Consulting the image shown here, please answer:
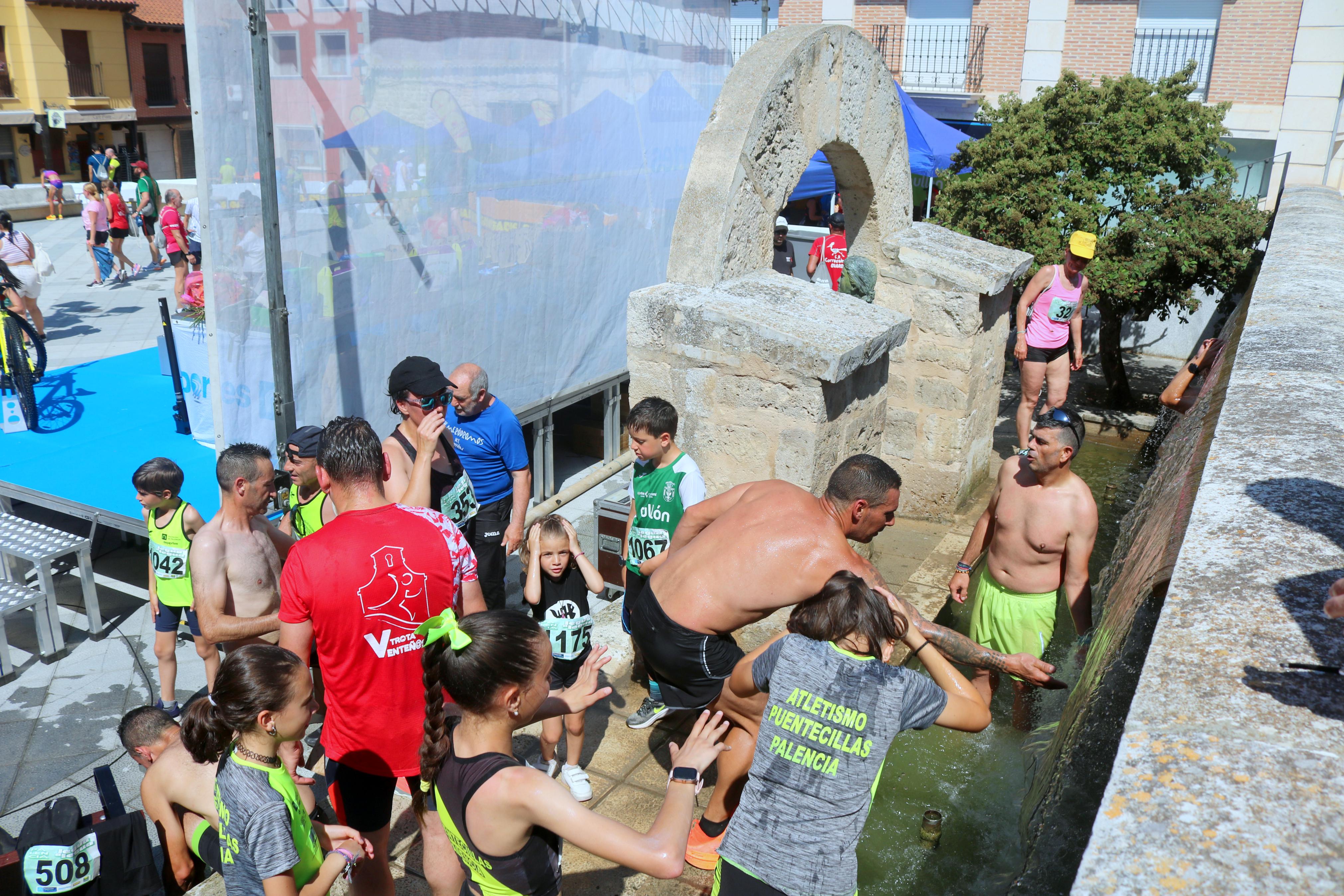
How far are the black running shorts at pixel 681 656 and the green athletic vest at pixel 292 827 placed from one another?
1.34 metres

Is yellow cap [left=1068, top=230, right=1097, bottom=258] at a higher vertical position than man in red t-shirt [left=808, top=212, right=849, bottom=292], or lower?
higher

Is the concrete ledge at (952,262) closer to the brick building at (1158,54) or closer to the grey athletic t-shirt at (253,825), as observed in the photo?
the grey athletic t-shirt at (253,825)

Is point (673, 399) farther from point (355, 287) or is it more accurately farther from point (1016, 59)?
point (1016, 59)

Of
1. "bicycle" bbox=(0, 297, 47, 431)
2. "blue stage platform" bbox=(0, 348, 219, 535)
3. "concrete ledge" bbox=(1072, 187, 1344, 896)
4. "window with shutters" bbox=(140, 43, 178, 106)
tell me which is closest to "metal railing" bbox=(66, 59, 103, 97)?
"window with shutters" bbox=(140, 43, 178, 106)

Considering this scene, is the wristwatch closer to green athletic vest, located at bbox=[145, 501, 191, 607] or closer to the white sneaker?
the white sneaker

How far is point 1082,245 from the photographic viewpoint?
705 cm

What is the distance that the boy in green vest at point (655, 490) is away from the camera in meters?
4.11

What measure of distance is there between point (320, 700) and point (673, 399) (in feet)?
7.43

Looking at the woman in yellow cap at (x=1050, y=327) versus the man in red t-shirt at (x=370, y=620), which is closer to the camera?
the man in red t-shirt at (x=370, y=620)

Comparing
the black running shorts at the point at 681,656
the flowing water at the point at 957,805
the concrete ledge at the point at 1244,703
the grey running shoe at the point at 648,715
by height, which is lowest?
the flowing water at the point at 957,805

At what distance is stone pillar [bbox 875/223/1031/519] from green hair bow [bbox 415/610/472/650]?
4583 mm

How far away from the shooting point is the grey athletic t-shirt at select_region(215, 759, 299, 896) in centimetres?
238

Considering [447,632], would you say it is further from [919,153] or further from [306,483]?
[919,153]

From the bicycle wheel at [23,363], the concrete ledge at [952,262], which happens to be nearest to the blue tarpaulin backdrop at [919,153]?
the concrete ledge at [952,262]
